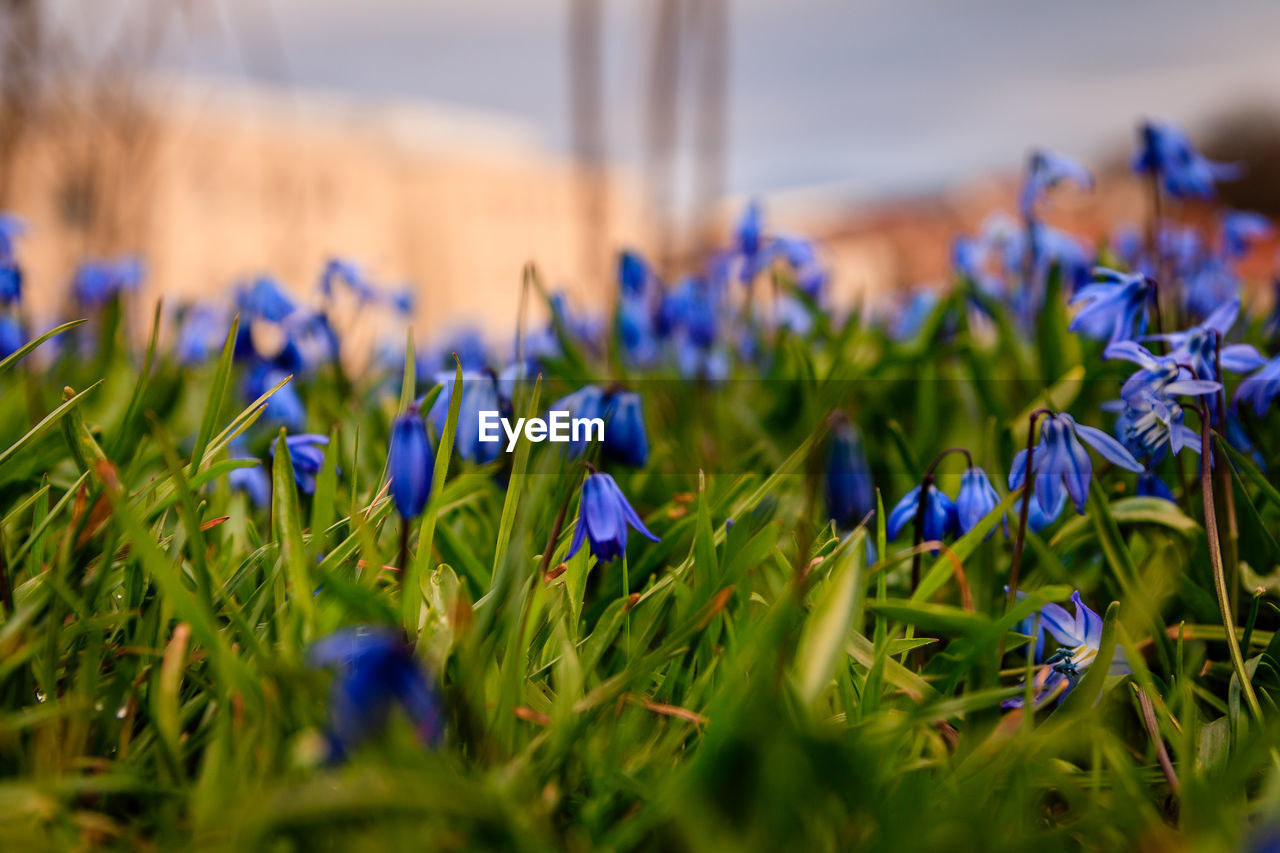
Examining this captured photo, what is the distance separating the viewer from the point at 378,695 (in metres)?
0.68

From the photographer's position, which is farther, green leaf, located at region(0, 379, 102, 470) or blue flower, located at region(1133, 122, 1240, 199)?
blue flower, located at region(1133, 122, 1240, 199)

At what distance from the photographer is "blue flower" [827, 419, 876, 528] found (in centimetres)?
155

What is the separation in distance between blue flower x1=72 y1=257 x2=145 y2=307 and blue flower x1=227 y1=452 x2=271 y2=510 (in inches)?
74.2

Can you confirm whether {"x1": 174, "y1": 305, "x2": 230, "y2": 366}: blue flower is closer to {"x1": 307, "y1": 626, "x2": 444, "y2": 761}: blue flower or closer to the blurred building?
{"x1": 307, "y1": 626, "x2": 444, "y2": 761}: blue flower

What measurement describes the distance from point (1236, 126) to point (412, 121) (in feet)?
90.6

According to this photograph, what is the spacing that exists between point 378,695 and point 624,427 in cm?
85

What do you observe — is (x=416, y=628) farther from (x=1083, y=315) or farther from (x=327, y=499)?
(x=1083, y=315)

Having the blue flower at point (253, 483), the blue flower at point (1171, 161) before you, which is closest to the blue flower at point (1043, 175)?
the blue flower at point (1171, 161)

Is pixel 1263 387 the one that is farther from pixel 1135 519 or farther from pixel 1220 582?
pixel 1220 582

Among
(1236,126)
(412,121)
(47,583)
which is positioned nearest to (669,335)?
(47,583)

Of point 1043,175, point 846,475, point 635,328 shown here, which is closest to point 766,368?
point 635,328

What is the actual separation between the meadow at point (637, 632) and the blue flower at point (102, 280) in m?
1.39

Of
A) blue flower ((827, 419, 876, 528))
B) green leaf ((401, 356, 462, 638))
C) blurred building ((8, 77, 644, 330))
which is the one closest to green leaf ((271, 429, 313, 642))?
green leaf ((401, 356, 462, 638))

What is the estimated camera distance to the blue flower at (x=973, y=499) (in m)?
1.32
